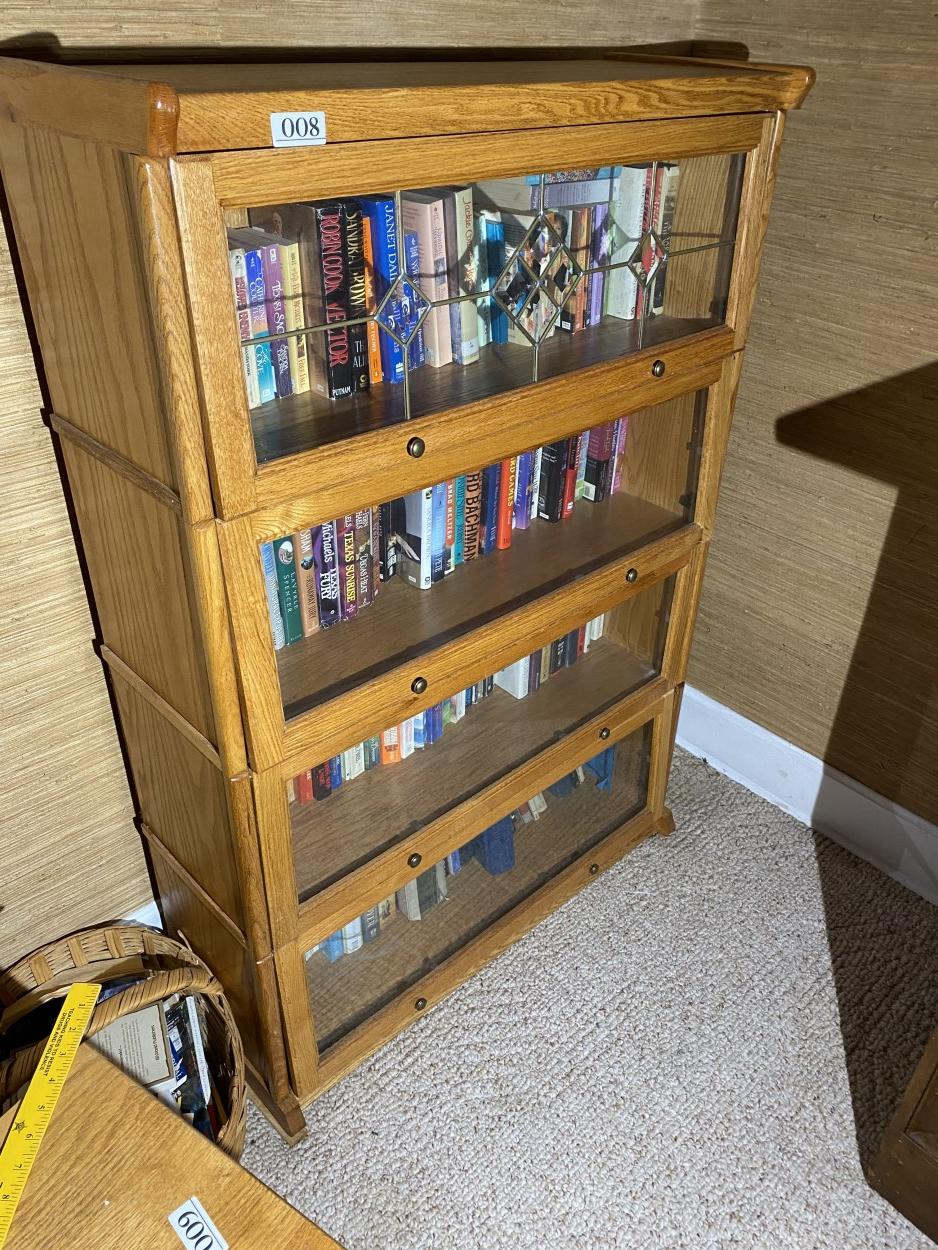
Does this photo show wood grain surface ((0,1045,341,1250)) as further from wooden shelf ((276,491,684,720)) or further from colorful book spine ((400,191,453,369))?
colorful book spine ((400,191,453,369))

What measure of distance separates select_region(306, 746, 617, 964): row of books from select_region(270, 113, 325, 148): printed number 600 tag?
953mm

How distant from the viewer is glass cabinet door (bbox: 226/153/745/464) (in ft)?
2.99

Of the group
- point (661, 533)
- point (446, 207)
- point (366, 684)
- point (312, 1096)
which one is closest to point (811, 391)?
point (661, 533)

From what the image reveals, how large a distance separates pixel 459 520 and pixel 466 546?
0.05m

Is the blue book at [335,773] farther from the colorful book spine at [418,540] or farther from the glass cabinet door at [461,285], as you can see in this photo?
the glass cabinet door at [461,285]

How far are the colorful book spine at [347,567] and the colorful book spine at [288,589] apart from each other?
0.25ft

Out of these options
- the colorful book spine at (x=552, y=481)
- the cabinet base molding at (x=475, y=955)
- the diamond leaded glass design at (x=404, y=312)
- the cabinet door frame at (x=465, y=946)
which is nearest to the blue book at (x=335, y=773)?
the cabinet door frame at (x=465, y=946)

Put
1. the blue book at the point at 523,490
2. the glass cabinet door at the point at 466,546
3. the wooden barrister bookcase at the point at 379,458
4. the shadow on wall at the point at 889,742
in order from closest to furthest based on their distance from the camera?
1. the wooden barrister bookcase at the point at 379,458
2. the glass cabinet door at the point at 466,546
3. the blue book at the point at 523,490
4. the shadow on wall at the point at 889,742

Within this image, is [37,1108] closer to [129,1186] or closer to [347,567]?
[129,1186]

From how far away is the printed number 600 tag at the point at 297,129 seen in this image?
75 cm

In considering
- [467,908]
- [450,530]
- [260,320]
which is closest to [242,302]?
[260,320]

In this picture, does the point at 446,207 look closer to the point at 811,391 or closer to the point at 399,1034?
the point at 811,391

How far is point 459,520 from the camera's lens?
1302 millimetres

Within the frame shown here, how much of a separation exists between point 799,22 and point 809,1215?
1.70 metres
